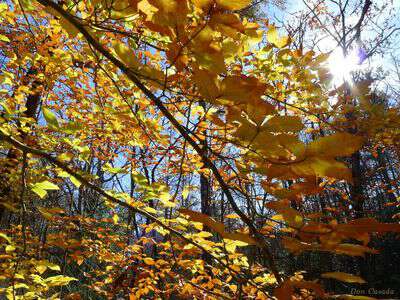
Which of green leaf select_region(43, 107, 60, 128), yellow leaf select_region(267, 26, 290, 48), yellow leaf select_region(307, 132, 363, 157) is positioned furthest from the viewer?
yellow leaf select_region(267, 26, 290, 48)

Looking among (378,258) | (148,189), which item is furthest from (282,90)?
(378,258)

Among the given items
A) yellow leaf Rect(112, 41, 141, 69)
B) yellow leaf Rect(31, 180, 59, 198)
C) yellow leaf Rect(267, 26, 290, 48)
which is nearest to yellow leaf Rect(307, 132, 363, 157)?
yellow leaf Rect(112, 41, 141, 69)

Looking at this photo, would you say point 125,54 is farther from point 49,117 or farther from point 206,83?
point 49,117

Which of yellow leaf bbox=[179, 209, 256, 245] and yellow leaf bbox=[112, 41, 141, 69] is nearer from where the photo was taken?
yellow leaf bbox=[179, 209, 256, 245]

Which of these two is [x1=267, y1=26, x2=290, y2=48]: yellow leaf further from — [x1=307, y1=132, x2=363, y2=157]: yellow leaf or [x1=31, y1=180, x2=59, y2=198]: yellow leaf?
[x1=31, y1=180, x2=59, y2=198]: yellow leaf

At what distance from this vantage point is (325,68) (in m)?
1.59

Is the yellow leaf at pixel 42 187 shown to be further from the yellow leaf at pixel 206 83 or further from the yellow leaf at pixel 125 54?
the yellow leaf at pixel 206 83

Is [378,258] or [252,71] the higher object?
[252,71]

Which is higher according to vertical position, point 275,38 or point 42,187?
point 275,38

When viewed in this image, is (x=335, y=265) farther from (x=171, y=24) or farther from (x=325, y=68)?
(x=171, y=24)

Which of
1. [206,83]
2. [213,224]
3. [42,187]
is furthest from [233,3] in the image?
[42,187]

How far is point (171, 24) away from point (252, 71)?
1786 millimetres

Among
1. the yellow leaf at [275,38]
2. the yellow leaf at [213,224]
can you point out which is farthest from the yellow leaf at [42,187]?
the yellow leaf at [275,38]

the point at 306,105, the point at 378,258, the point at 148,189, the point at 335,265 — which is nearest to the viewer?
the point at 148,189
